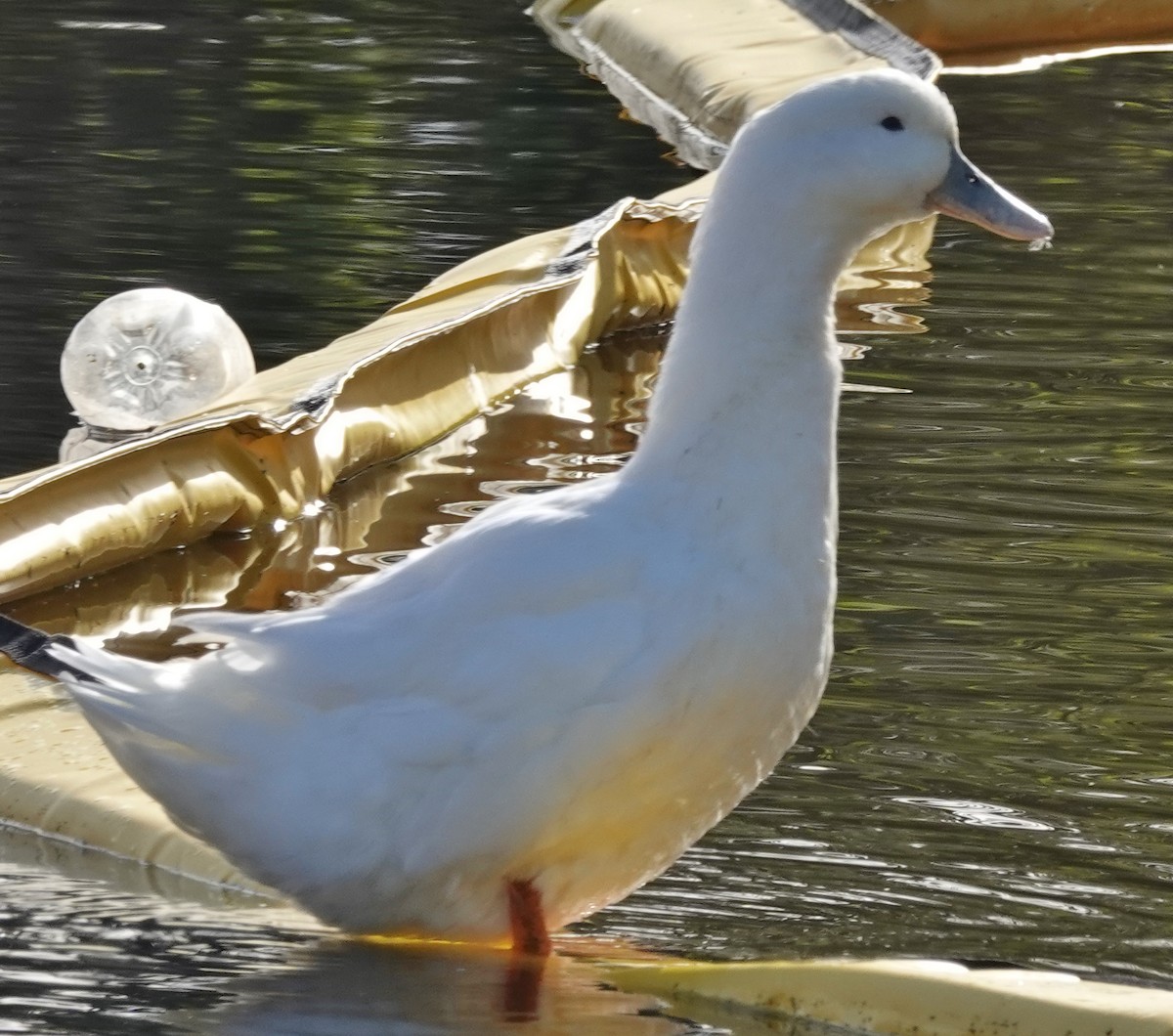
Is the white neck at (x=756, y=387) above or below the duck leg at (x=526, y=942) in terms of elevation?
above

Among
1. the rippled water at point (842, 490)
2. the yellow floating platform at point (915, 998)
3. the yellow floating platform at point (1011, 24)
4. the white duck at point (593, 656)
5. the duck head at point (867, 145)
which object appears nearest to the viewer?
the yellow floating platform at point (915, 998)

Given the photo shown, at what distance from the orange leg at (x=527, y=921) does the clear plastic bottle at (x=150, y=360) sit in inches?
139

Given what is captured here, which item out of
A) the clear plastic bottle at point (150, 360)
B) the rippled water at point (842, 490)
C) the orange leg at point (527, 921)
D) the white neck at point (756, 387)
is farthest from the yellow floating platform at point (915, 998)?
the clear plastic bottle at point (150, 360)

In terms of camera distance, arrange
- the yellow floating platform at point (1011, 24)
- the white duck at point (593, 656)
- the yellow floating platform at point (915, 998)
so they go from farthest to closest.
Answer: the yellow floating platform at point (1011, 24)
the white duck at point (593, 656)
the yellow floating platform at point (915, 998)

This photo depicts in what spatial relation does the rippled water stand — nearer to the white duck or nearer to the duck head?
the white duck

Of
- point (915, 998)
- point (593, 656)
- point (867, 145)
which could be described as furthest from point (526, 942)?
point (867, 145)

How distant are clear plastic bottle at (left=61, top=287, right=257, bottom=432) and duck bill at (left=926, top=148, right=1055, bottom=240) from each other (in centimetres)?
355

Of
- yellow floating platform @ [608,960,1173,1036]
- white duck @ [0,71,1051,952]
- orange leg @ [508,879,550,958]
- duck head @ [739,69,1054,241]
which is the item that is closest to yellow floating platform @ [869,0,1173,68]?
duck head @ [739,69,1054,241]

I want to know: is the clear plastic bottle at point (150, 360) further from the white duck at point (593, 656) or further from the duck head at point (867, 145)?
the duck head at point (867, 145)

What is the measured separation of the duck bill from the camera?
152 inches

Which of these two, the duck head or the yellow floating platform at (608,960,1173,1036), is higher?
the duck head

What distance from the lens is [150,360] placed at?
7.27 metres

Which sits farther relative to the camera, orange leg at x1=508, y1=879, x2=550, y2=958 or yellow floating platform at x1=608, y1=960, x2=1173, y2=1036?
orange leg at x1=508, y1=879, x2=550, y2=958

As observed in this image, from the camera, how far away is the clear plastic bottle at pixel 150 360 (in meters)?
7.07
